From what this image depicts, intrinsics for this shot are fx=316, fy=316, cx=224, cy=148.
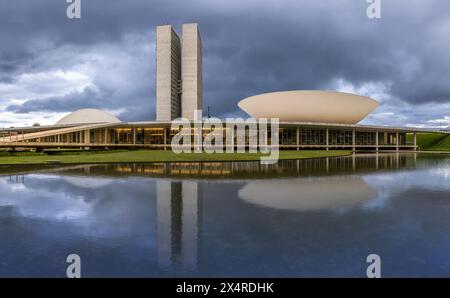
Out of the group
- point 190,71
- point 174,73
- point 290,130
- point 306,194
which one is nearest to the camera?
point 306,194

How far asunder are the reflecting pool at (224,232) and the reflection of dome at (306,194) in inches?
1.8

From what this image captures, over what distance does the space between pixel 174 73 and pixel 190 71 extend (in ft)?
15.9

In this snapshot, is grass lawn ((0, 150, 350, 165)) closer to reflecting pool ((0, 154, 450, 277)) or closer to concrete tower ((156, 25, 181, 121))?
reflecting pool ((0, 154, 450, 277))

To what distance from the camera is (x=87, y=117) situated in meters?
71.6

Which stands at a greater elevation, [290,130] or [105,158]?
[290,130]

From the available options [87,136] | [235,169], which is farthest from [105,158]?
[87,136]

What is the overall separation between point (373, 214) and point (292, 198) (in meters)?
2.18

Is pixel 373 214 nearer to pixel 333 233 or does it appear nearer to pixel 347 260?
A: pixel 333 233

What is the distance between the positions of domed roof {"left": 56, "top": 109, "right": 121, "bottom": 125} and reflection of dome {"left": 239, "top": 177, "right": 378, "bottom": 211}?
67428 millimetres

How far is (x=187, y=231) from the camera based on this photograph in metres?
5.23

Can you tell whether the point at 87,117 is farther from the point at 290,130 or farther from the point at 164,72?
the point at 290,130

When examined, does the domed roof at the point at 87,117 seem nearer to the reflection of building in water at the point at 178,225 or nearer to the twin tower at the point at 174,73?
the twin tower at the point at 174,73
